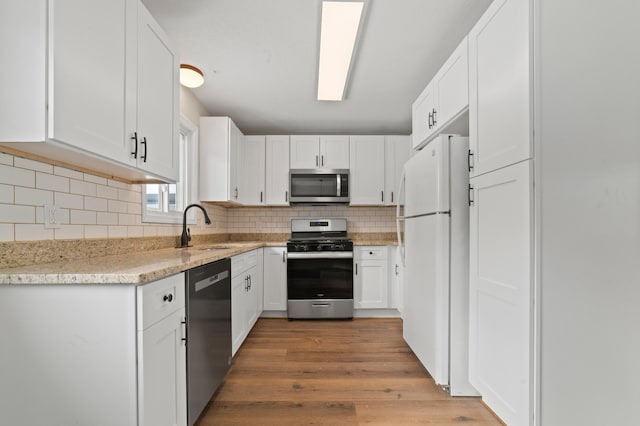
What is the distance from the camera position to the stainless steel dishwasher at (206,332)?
140 centimetres

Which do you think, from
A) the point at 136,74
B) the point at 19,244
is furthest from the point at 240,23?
the point at 19,244

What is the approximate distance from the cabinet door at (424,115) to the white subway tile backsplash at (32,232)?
235 centimetres

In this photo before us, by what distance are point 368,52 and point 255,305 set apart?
8.70 ft

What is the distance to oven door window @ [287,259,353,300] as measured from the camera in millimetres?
3352

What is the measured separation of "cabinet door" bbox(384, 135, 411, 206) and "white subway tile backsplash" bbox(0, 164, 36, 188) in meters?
3.30

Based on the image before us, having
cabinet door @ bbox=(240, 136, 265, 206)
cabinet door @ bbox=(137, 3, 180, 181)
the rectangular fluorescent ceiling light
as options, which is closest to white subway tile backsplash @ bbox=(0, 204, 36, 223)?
cabinet door @ bbox=(137, 3, 180, 181)

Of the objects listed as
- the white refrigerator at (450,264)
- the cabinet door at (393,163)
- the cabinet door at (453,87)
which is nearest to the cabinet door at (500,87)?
the cabinet door at (453,87)

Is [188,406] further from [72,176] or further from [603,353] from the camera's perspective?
[603,353]

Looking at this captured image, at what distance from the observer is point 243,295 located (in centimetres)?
257

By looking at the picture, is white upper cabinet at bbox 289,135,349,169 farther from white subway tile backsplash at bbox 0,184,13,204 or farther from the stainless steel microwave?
white subway tile backsplash at bbox 0,184,13,204

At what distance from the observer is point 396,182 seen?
12.2 ft

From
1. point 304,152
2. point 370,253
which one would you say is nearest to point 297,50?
point 304,152

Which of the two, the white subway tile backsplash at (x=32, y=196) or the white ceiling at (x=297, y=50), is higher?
the white ceiling at (x=297, y=50)

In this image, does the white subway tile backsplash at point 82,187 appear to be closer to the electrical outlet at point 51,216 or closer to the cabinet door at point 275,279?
the electrical outlet at point 51,216
